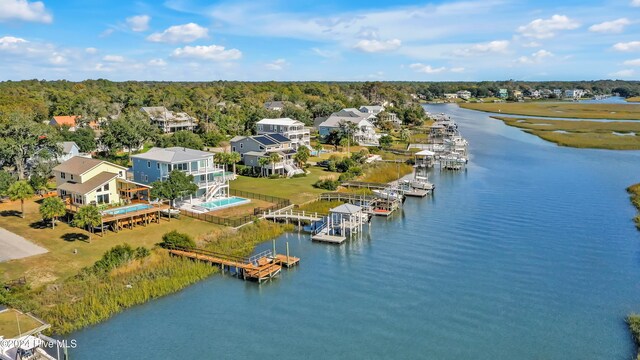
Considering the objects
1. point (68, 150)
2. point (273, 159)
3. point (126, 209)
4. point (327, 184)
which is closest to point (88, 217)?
point (126, 209)

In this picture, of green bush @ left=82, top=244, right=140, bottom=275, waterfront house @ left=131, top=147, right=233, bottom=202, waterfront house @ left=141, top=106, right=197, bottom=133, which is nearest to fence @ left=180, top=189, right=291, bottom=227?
waterfront house @ left=131, top=147, right=233, bottom=202

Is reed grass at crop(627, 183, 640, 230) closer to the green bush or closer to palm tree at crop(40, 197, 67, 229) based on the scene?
the green bush

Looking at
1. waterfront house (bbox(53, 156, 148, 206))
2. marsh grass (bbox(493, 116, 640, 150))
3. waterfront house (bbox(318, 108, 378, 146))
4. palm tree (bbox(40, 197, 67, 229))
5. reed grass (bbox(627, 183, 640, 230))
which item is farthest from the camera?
marsh grass (bbox(493, 116, 640, 150))

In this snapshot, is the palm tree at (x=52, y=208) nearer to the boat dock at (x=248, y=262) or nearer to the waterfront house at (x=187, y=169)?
the boat dock at (x=248, y=262)

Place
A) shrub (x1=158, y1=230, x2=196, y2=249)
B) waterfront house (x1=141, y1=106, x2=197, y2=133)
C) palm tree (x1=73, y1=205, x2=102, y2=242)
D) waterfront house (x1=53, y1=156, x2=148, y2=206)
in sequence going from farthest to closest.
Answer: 1. waterfront house (x1=141, y1=106, x2=197, y2=133)
2. waterfront house (x1=53, y1=156, x2=148, y2=206)
3. palm tree (x1=73, y1=205, x2=102, y2=242)
4. shrub (x1=158, y1=230, x2=196, y2=249)

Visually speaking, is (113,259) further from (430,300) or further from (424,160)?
(424,160)

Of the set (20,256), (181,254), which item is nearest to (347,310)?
(181,254)
